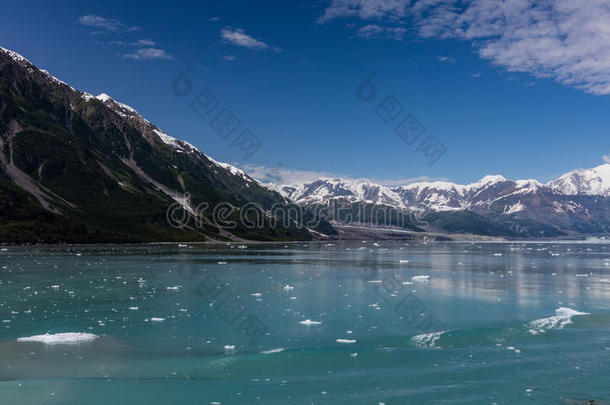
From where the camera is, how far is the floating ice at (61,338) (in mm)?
24172

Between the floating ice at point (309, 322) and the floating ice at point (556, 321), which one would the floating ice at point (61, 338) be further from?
the floating ice at point (556, 321)

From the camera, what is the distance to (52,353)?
22.1 metres

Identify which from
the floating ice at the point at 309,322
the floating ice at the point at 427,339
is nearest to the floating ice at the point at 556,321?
the floating ice at the point at 427,339

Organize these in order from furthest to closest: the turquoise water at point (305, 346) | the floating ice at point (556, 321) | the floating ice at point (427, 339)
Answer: the floating ice at point (556, 321)
the floating ice at point (427, 339)
the turquoise water at point (305, 346)

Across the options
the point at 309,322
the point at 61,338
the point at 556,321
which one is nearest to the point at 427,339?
the point at 309,322

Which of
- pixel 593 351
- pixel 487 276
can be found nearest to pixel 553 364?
pixel 593 351

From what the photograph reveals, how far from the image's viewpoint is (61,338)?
967 inches

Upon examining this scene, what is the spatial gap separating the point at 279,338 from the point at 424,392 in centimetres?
1023

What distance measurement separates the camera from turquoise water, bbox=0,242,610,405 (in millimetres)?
17141

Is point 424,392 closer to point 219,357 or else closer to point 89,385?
point 219,357

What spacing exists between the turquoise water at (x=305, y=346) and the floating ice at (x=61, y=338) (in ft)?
0.50

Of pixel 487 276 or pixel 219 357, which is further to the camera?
pixel 487 276

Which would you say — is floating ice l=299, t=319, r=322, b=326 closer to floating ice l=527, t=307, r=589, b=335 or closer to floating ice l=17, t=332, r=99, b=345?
floating ice l=17, t=332, r=99, b=345

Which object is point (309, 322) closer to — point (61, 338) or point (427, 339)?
point (427, 339)
